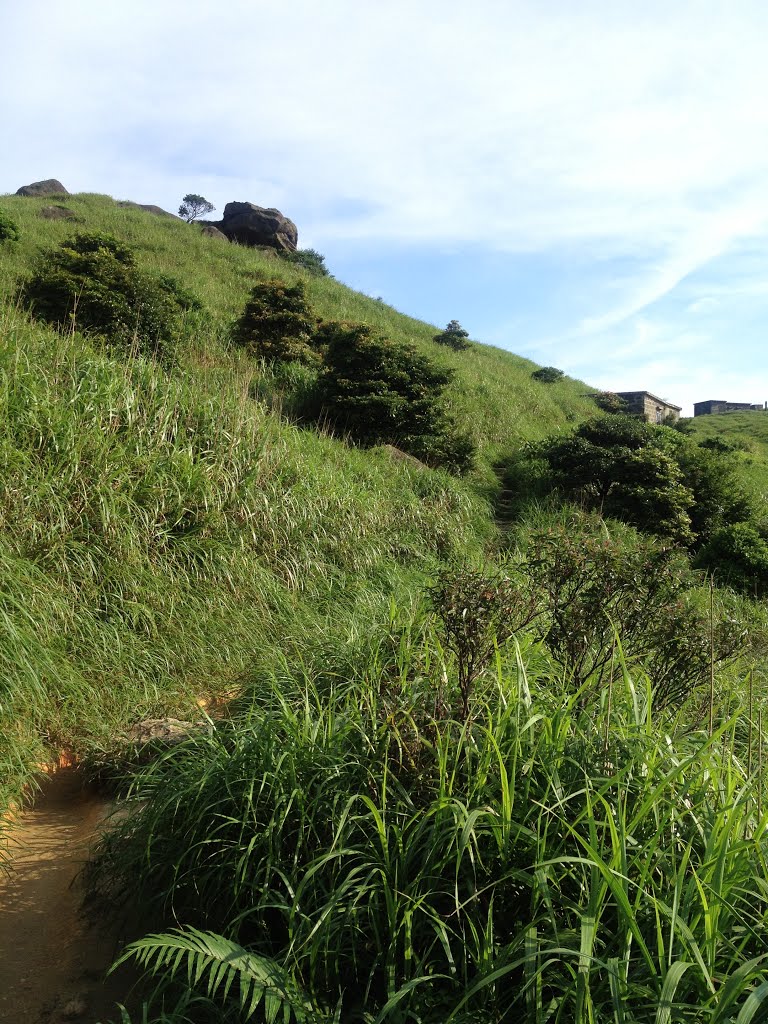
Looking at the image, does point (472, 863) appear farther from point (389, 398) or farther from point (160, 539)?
point (389, 398)

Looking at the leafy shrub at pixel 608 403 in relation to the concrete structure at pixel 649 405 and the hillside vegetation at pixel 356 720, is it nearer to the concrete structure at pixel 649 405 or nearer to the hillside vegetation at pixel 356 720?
the concrete structure at pixel 649 405

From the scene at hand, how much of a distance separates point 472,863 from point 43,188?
42.4 m

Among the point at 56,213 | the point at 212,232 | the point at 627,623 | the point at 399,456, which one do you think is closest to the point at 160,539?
the point at 627,623

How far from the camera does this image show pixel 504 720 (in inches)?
118

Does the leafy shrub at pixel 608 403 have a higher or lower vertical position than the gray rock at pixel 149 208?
lower

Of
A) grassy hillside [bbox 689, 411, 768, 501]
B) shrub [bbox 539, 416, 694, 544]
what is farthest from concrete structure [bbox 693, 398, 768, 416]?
shrub [bbox 539, 416, 694, 544]

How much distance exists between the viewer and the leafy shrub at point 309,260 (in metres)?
29.7

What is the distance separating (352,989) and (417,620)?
9.00 feet

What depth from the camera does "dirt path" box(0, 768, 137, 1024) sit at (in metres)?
2.80

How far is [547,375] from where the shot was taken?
88.8 ft

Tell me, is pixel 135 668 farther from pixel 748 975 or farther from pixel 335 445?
pixel 335 445

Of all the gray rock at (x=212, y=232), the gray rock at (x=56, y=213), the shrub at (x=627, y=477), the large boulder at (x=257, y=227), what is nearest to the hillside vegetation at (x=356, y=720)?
the shrub at (x=627, y=477)

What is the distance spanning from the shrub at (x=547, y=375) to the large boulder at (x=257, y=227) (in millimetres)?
12572

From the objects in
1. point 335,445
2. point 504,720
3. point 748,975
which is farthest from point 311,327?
point 748,975
